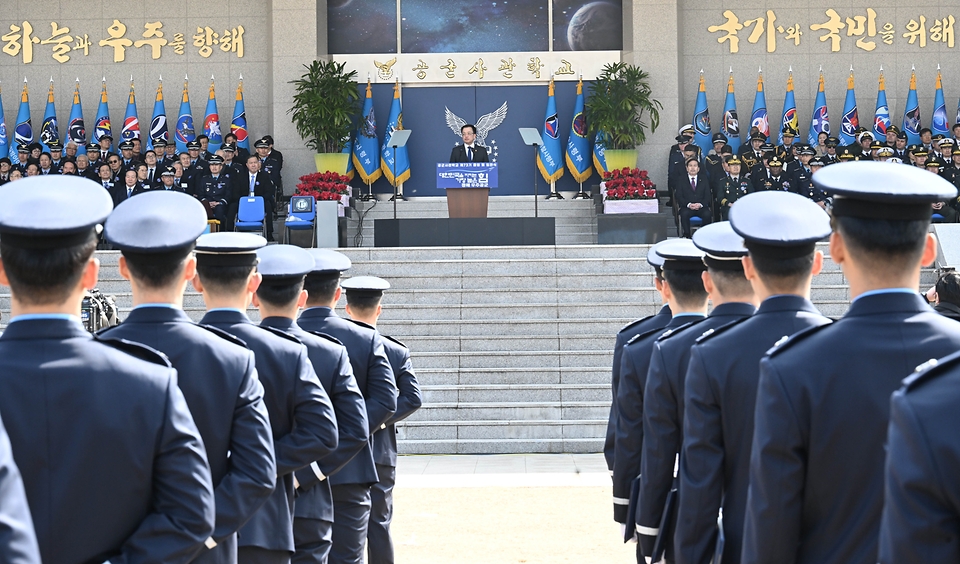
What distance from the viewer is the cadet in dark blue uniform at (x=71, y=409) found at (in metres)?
2.05

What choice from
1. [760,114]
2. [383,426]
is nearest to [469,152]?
[760,114]

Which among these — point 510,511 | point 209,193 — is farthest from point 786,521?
point 209,193

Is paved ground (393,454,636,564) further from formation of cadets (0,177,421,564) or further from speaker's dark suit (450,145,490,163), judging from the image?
speaker's dark suit (450,145,490,163)

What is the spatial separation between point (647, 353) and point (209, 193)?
12996mm

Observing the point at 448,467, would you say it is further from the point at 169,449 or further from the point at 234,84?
the point at 234,84

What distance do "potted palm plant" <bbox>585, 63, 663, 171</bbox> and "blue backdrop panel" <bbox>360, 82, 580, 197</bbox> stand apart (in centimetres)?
110

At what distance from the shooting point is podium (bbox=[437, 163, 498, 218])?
14625 millimetres

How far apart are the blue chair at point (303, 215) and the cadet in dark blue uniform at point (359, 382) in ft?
34.0

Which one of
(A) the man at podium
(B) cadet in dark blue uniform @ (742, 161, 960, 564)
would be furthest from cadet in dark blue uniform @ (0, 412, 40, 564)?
(A) the man at podium

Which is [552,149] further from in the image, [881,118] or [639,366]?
[639,366]

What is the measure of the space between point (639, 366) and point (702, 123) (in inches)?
587

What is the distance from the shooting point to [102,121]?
18.6m

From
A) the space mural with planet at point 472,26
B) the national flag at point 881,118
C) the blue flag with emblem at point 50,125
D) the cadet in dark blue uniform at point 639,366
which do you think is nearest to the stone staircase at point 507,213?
the space mural with planet at point 472,26

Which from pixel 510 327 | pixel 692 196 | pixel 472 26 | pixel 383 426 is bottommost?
pixel 510 327
